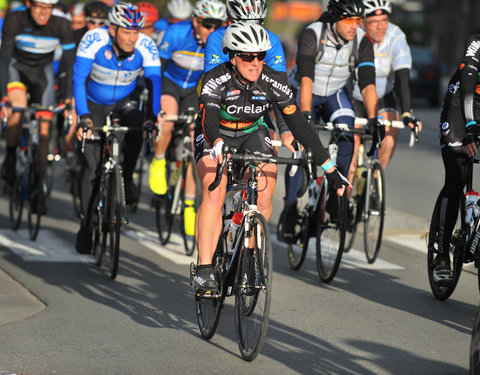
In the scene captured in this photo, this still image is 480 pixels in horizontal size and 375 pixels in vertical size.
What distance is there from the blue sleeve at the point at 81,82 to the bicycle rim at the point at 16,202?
2.33 m

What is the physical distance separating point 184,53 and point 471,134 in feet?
13.3

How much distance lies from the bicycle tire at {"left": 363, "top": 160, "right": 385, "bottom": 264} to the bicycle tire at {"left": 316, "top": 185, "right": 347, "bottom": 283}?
2.37 ft

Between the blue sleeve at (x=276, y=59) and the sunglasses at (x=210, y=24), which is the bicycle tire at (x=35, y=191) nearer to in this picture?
the sunglasses at (x=210, y=24)

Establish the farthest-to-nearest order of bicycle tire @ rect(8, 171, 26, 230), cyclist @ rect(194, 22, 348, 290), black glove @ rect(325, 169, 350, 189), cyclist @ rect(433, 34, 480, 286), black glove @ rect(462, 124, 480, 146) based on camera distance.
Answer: bicycle tire @ rect(8, 171, 26, 230) → cyclist @ rect(433, 34, 480, 286) → black glove @ rect(462, 124, 480, 146) → cyclist @ rect(194, 22, 348, 290) → black glove @ rect(325, 169, 350, 189)

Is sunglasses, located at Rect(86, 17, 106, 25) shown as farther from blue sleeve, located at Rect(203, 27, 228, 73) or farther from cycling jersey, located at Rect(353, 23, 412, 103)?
blue sleeve, located at Rect(203, 27, 228, 73)

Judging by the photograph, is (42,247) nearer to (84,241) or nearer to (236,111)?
(84,241)

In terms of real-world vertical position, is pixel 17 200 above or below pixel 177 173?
below

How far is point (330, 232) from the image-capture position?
8.80 metres

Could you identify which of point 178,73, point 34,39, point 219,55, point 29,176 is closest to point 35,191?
point 29,176

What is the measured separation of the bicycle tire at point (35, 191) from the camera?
10367 mm

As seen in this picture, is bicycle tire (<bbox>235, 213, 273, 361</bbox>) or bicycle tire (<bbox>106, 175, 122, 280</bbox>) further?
bicycle tire (<bbox>106, 175, 122, 280</bbox>)

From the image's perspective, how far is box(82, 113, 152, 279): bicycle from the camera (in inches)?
334

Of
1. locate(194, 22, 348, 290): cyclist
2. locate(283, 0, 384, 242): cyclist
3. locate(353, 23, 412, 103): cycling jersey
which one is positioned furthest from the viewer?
locate(353, 23, 412, 103): cycling jersey

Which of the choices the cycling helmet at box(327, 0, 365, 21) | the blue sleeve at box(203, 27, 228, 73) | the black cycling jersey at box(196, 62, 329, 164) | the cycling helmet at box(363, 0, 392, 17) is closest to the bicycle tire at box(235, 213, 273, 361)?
the black cycling jersey at box(196, 62, 329, 164)
